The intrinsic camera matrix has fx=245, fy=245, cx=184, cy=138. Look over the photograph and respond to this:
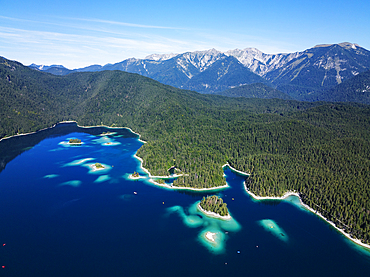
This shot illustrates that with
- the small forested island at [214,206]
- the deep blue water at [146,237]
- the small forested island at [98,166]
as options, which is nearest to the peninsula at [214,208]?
the small forested island at [214,206]

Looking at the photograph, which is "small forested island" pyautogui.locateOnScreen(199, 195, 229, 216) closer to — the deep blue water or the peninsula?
the peninsula

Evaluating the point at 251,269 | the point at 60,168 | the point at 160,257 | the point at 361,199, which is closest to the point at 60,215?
the point at 160,257

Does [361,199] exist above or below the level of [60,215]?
above

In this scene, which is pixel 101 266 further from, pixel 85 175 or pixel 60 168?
pixel 60 168

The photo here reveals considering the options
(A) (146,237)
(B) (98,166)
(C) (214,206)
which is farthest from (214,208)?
(B) (98,166)

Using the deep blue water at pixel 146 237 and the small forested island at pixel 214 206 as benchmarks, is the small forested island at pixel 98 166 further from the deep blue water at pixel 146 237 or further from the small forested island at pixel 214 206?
the small forested island at pixel 214 206
